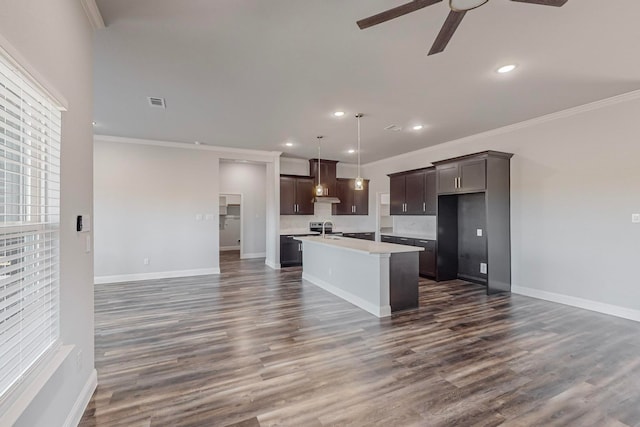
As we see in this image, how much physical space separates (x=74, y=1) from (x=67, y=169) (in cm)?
110

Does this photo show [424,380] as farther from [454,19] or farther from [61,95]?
[61,95]

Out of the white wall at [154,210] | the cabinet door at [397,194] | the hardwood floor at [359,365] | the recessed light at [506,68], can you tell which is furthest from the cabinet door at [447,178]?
the white wall at [154,210]

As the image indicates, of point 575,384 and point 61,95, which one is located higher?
point 61,95

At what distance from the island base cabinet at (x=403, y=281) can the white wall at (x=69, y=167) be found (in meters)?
3.18

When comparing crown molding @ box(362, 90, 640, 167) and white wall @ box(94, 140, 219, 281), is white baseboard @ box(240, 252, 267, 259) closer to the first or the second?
white wall @ box(94, 140, 219, 281)

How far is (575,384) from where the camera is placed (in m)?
2.36

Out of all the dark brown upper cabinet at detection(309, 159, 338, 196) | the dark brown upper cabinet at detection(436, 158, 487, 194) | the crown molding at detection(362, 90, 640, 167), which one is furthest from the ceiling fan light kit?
the dark brown upper cabinet at detection(309, 159, 338, 196)

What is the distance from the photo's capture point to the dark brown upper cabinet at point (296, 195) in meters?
7.54

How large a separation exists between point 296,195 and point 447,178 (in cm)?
362

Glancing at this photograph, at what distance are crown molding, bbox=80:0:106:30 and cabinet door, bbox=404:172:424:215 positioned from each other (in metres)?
5.69

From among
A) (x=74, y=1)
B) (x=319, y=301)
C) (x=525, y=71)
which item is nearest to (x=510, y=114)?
(x=525, y=71)

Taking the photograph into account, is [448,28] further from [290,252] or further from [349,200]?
[349,200]

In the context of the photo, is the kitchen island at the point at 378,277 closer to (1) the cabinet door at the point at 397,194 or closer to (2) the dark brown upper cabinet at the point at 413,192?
(2) the dark brown upper cabinet at the point at 413,192

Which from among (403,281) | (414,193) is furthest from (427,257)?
(403,281)
